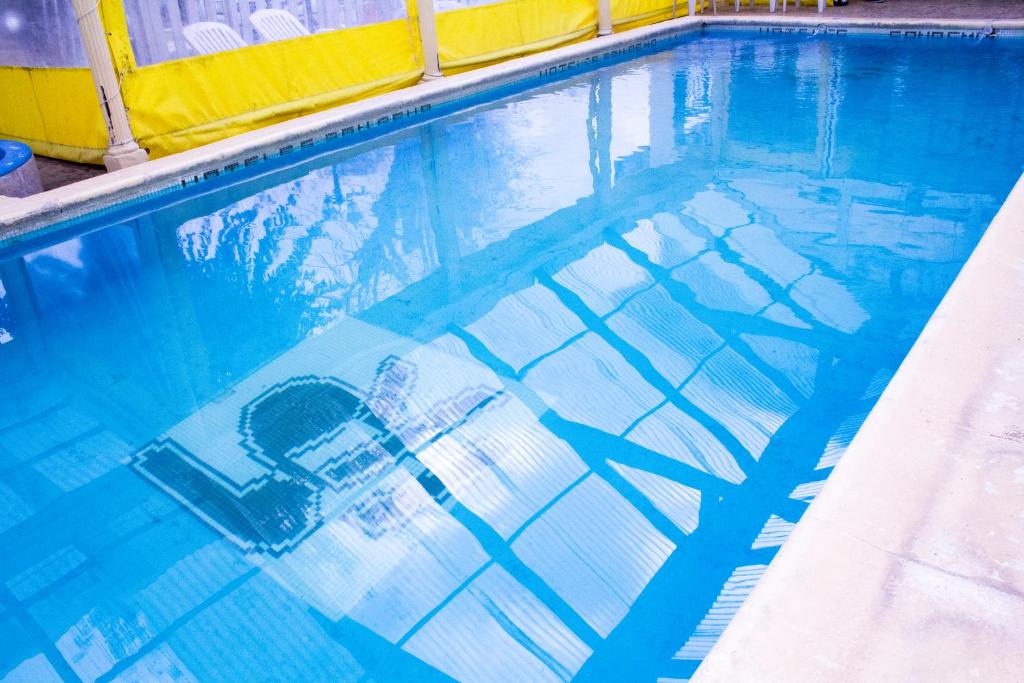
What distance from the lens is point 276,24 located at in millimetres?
7199

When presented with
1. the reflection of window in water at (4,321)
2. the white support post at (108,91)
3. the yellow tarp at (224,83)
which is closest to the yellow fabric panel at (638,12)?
the yellow tarp at (224,83)

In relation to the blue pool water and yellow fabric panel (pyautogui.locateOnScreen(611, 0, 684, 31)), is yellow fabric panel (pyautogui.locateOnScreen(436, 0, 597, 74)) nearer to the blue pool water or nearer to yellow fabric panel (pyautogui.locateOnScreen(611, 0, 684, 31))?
yellow fabric panel (pyautogui.locateOnScreen(611, 0, 684, 31))

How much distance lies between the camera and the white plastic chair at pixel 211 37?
661 cm

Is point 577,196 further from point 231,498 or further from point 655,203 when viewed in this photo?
point 231,498

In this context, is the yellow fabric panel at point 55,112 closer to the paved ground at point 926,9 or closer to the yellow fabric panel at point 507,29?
the yellow fabric panel at point 507,29

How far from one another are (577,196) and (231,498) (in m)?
3.29

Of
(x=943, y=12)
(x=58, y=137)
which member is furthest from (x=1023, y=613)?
(x=943, y=12)

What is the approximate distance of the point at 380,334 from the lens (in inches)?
147

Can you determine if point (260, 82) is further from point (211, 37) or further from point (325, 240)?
point (325, 240)

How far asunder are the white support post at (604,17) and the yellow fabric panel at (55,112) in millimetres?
6444

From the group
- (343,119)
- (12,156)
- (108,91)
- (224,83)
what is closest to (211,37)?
(224,83)

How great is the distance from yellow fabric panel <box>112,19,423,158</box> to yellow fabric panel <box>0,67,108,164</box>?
1.31ft

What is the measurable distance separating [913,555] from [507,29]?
28.5 feet

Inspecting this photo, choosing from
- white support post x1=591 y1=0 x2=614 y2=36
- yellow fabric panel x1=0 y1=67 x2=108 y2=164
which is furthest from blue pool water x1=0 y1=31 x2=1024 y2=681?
white support post x1=591 y1=0 x2=614 y2=36
